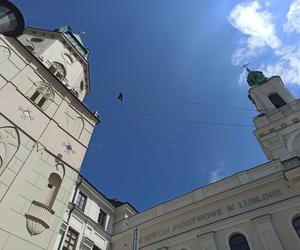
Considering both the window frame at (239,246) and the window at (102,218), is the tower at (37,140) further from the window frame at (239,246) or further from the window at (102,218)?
the window frame at (239,246)

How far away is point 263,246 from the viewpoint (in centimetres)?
1462

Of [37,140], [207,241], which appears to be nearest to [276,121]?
[207,241]

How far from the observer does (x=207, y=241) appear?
649 inches

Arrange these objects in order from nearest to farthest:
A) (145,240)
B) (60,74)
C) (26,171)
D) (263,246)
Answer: (26,171) < (263,246) < (145,240) < (60,74)

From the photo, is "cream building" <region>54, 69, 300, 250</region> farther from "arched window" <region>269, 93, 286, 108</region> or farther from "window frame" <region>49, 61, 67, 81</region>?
"window frame" <region>49, 61, 67, 81</region>

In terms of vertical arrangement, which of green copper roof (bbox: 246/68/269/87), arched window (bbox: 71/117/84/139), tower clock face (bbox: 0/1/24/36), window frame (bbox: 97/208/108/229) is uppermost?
green copper roof (bbox: 246/68/269/87)

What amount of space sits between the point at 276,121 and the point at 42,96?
1789 cm

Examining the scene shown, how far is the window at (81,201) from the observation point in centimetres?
1963

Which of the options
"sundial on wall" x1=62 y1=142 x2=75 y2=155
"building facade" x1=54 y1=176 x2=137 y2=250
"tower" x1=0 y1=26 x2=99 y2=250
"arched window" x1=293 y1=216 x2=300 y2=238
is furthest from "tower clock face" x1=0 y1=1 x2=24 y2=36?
"arched window" x1=293 y1=216 x2=300 y2=238

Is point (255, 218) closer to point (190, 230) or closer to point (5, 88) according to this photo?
point (190, 230)

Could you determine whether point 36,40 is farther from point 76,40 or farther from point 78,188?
point 78,188

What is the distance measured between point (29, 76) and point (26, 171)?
21.3 ft

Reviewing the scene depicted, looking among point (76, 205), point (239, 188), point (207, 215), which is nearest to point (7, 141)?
point (76, 205)

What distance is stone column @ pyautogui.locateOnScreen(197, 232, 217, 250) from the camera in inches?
636
